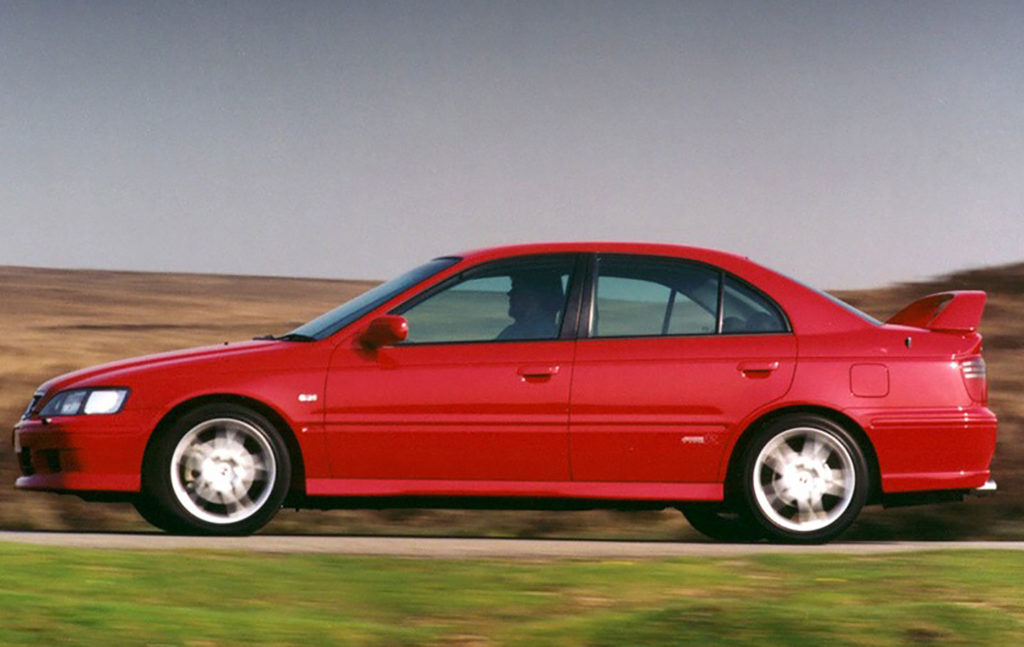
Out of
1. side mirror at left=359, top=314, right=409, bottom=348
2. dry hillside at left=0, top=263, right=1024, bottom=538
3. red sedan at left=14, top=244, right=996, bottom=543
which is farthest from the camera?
dry hillside at left=0, top=263, right=1024, bottom=538

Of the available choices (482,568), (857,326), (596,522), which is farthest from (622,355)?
(596,522)

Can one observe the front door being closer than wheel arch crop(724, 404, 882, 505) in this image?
Yes

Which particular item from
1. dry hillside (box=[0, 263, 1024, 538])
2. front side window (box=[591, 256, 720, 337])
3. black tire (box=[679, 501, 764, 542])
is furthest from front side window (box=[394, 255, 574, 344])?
dry hillside (box=[0, 263, 1024, 538])

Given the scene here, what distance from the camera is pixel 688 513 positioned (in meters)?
11.3

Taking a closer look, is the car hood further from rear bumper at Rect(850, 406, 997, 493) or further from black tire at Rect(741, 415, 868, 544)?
rear bumper at Rect(850, 406, 997, 493)

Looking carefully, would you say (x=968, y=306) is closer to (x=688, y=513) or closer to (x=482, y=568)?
(x=688, y=513)

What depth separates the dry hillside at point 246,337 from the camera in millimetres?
15172

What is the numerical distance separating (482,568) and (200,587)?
1335 mm

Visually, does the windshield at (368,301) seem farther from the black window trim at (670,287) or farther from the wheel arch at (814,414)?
the wheel arch at (814,414)

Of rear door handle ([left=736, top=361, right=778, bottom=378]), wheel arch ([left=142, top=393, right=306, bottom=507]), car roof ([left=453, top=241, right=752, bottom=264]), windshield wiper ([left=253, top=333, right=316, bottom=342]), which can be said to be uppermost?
car roof ([left=453, top=241, right=752, bottom=264])

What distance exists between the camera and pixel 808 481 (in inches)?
392

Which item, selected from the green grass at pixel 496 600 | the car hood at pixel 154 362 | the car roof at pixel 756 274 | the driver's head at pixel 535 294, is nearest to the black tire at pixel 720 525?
the car roof at pixel 756 274

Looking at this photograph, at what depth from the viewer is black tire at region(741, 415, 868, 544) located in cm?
991

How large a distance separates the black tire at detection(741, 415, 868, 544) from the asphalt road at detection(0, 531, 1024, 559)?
144 mm
